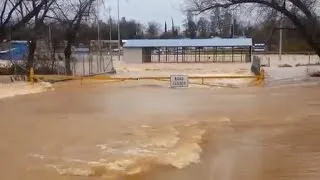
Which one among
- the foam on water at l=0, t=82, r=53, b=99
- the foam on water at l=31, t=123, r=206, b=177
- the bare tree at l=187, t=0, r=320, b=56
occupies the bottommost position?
the foam on water at l=0, t=82, r=53, b=99

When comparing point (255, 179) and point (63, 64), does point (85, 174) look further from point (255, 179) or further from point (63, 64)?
point (63, 64)

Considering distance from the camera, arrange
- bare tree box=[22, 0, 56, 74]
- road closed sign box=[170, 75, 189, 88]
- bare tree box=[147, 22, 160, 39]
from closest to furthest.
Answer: road closed sign box=[170, 75, 189, 88] < bare tree box=[22, 0, 56, 74] < bare tree box=[147, 22, 160, 39]

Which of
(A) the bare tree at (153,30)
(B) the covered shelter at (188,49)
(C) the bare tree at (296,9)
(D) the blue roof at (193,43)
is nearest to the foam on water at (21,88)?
(C) the bare tree at (296,9)

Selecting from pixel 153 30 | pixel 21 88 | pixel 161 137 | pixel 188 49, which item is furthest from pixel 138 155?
pixel 153 30

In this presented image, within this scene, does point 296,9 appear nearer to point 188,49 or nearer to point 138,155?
point 138,155

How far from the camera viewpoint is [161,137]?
15070 millimetres

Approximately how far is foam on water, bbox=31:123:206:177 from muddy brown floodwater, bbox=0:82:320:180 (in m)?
0.02

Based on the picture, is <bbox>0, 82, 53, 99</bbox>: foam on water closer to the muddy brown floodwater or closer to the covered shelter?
the muddy brown floodwater

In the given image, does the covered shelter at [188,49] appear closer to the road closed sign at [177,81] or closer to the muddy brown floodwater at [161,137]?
the road closed sign at [177,81]

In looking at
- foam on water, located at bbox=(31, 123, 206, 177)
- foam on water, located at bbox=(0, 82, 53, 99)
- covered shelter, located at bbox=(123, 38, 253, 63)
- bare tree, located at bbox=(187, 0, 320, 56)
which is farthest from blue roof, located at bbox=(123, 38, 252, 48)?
foam on water, located at bbox=(31, 123, 206, 177)

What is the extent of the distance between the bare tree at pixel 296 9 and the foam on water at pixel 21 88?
42.8 ft

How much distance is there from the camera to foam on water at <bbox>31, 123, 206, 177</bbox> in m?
11.0

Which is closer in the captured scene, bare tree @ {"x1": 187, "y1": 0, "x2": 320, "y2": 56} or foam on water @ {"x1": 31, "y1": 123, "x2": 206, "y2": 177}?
foam on water @ {"x1": 31, "y1": 123, "x2": 206, "y2": 177}

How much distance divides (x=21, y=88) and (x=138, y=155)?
21350 mm
